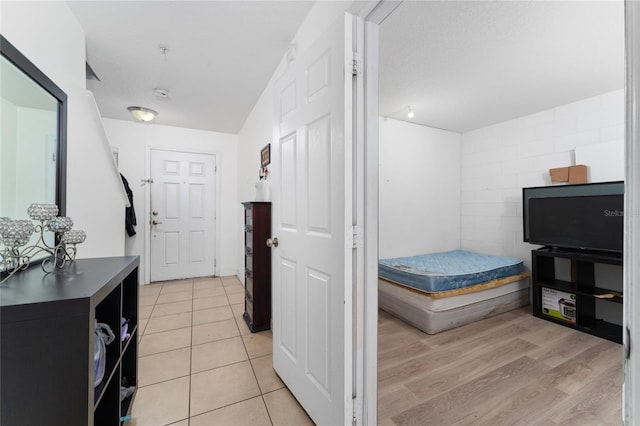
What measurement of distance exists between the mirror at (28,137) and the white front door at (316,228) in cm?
127

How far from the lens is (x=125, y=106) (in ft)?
11.0

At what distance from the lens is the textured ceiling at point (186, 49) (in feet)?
5.96

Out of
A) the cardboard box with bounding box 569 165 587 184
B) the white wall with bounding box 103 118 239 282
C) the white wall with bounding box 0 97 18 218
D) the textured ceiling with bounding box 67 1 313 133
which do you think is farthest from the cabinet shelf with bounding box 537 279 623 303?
the white wall with bounding box 103 118 239 282

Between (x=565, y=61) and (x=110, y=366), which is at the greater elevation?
(x=565, y=61)

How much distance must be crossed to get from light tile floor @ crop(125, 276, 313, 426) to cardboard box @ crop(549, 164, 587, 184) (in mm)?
3707

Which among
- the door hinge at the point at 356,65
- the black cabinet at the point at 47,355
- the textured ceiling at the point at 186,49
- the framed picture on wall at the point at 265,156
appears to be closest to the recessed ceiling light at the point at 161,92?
the textured ceiling at the point at 186,49

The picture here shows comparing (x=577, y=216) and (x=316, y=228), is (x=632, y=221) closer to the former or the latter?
(x=316, y=228)

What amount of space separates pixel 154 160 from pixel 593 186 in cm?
558

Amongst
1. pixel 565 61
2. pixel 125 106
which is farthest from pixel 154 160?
pixel 565 61

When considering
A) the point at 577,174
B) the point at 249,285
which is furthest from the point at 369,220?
the point at 577,174

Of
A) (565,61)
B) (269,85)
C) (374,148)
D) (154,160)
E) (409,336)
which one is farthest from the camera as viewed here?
(154,160)

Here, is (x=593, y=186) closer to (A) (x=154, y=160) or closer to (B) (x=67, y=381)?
(B) (x=67, y=381)

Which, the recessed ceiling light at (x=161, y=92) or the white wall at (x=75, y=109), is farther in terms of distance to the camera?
the recessed ceiling light at (x=161, y=92)

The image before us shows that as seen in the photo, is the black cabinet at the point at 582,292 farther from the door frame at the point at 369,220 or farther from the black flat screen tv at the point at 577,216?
the door frame at the point at 369,220
